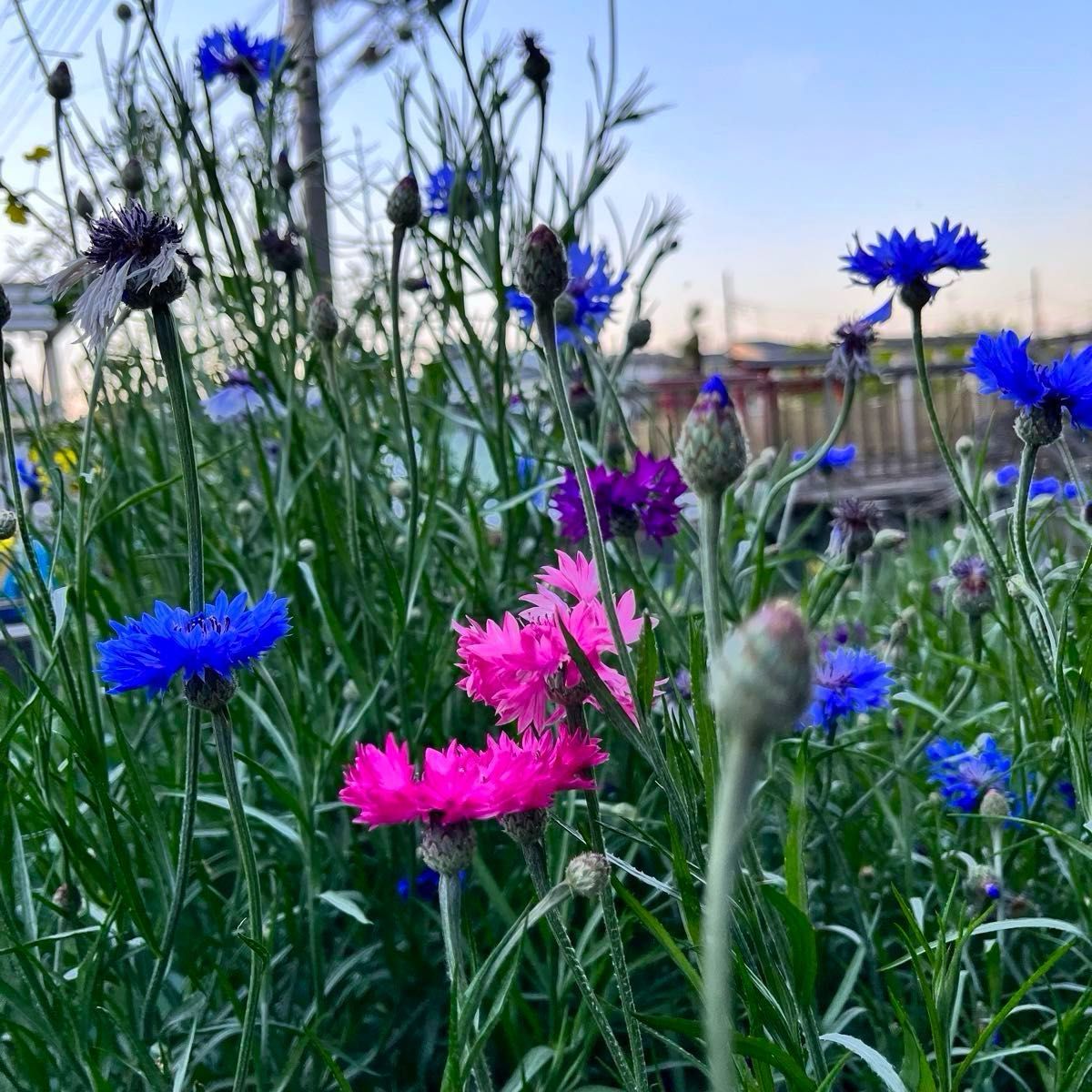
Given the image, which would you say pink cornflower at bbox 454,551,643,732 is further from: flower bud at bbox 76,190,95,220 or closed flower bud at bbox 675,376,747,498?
flower bud at bbox 76,190,95,220

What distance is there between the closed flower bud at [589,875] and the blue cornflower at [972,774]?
495 millimetres

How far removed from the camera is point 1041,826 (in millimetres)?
532

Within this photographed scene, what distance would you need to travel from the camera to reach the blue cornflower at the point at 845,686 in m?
0.83

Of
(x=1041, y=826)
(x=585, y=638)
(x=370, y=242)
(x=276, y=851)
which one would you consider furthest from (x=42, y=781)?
(x=370, y=242)

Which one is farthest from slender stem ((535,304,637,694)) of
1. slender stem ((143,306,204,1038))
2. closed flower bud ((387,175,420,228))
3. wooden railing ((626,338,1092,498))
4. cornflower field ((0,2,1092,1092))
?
wooden railing ((626,338,1092,498))

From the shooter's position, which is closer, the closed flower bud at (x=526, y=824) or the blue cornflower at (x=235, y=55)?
the closed flower bud at (x=526, y=824)

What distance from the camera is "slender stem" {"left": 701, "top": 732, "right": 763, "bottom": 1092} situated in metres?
0.23

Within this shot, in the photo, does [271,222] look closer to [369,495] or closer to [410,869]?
[369,495]

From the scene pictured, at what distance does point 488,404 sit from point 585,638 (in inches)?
26.1

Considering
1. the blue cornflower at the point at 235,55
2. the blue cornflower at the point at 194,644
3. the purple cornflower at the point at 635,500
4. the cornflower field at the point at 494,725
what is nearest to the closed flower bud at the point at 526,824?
the cornflower field at the point at 494,725

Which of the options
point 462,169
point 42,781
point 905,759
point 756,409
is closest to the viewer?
point 42,781

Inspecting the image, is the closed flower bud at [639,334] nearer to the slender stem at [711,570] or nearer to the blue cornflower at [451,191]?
the blue cornflower at [451,191]

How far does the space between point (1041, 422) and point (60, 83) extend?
87 centimetres

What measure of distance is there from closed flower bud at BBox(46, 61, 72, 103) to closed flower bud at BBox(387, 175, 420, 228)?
0.37m
